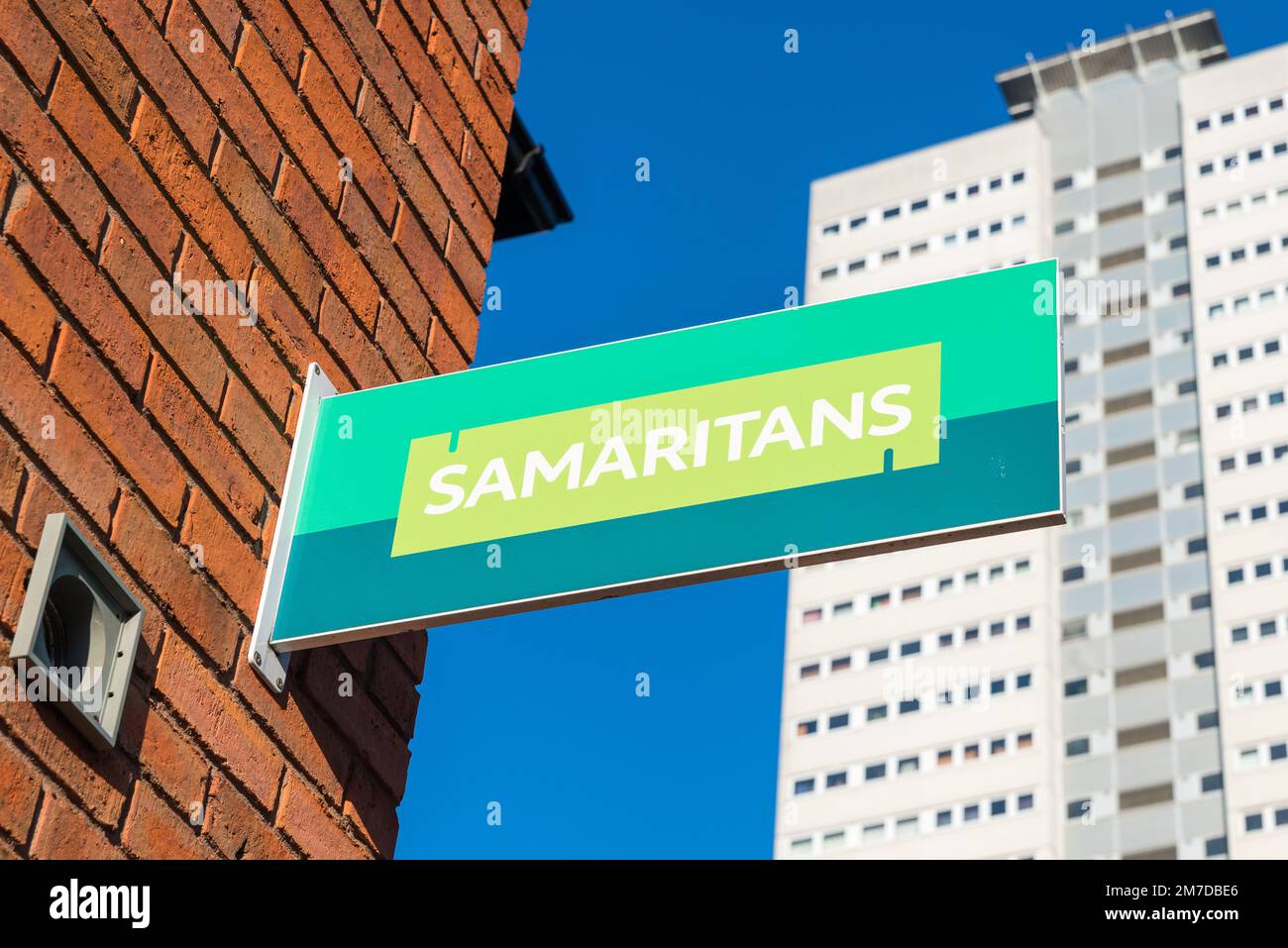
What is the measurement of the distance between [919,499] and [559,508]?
0.68 metres

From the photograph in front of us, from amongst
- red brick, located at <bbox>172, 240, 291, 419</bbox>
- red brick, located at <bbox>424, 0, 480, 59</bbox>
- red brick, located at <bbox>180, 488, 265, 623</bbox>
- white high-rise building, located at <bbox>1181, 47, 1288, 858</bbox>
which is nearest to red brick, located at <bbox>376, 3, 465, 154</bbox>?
red brick, located at <bbox>424, 0, 480, 59</bbox>

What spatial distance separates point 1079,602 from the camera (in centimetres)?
6662

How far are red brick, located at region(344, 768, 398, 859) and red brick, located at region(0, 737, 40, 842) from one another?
3.12 ft

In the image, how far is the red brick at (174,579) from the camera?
323 centimetres

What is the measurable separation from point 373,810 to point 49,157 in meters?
1.41

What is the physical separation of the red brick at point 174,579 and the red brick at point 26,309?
0.30 m

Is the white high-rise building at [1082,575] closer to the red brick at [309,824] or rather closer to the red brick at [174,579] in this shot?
the red brick at [309,824]

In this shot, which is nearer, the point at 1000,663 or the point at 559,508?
the point at 559,508

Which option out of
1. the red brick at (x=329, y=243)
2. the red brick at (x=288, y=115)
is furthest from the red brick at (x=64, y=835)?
the red brick at (x=288, y=115)

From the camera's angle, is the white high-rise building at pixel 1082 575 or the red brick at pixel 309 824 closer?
the red brick at pixel 309 824

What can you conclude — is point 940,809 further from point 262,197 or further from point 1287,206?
point 262,197

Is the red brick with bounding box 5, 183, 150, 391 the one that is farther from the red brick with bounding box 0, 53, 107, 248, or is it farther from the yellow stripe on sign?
the yellow stripe on sign

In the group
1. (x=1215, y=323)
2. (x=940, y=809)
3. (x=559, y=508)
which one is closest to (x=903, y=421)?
(x=559, y=508)
